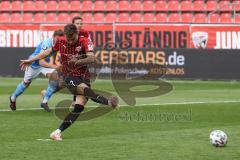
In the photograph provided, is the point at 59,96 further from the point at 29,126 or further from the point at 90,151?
the point at 90,151

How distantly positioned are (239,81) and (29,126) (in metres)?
17.1

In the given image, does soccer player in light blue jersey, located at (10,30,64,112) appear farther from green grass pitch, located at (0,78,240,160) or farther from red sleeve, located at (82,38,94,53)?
red sleeve, located at (82,38,94,53)

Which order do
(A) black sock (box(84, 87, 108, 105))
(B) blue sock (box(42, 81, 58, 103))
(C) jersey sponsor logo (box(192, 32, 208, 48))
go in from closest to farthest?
(A) black sock (box(84, 87, 108, 105))
(B) blue sock (box(42, 81, 58, 103))
(C) jersey sponsor logo (box(192, 32, 208, 48))

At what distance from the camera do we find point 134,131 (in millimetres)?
13445

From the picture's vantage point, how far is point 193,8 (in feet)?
116

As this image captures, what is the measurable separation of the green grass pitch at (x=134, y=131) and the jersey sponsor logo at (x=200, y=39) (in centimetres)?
873

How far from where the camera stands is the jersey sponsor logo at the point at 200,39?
3069 centimetres

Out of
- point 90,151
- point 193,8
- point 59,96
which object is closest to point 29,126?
point 90,151

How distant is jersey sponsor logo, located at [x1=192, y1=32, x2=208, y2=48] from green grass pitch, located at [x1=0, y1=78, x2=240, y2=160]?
8.73 m

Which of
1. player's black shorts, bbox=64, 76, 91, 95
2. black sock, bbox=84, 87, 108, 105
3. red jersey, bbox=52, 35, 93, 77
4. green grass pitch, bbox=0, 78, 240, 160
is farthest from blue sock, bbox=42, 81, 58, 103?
red jersey, bbox=52, 35, 93, 77

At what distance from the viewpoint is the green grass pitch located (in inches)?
414

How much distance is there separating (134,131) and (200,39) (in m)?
17.8

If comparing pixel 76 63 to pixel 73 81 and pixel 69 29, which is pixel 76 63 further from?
pixel 69 29

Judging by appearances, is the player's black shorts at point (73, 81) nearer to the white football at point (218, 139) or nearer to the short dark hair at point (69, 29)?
the short dark hair at point (69, 29)
